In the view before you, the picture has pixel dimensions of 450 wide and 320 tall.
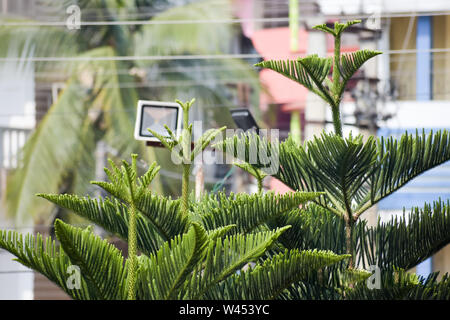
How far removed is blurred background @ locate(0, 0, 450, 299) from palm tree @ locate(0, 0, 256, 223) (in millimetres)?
15

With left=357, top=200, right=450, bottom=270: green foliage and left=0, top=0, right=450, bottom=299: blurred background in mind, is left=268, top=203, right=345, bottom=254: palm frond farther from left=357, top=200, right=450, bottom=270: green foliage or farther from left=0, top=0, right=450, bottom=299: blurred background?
left=0, top=0, right=450, bottom=299: blurred background

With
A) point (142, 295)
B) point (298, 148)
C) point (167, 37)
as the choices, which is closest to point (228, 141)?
point (298, 148)

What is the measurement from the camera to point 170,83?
9.54 meters

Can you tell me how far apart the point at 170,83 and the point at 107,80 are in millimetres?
796

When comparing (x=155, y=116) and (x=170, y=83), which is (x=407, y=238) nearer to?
(x=155, y=116)

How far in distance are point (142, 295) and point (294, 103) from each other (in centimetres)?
802

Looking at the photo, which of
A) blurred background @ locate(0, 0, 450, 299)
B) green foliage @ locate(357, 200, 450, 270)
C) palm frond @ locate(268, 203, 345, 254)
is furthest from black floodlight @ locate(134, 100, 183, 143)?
blurred background @ locate(0, 0, 450, 299)

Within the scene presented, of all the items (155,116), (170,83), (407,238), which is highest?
(170,83)

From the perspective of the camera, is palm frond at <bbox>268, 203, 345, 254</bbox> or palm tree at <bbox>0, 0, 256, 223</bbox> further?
palm tree at <bbox>0, 0, 256, 223</bbox>

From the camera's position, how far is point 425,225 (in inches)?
77.3

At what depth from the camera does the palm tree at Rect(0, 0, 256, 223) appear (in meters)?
8.88

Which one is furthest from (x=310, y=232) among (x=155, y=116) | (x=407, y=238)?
(x=155, y=116)

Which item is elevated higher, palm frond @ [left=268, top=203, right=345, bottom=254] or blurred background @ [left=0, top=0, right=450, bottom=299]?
blurred background @ [left=0, top=0, right=450, bottom=299]

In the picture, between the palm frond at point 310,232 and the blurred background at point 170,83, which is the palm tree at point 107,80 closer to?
the blurred background at point 170,83
